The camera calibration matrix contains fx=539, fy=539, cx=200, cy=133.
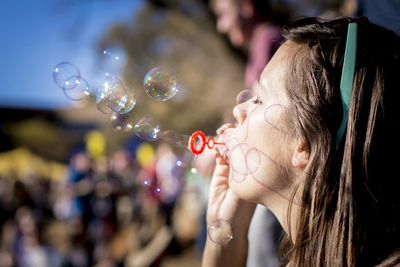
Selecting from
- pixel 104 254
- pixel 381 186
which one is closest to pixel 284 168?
pixel 381 186

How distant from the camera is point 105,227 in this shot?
287 inches

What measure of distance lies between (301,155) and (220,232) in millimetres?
432

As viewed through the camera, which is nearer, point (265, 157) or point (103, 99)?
point (265, 157)

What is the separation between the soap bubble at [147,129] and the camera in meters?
1.83

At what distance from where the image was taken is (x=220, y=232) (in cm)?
165

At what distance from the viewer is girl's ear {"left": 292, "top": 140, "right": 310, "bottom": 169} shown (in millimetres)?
1340

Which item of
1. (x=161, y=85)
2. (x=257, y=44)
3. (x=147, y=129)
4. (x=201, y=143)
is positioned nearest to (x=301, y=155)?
(x=201, y=143)

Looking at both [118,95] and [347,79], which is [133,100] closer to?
[118,95]

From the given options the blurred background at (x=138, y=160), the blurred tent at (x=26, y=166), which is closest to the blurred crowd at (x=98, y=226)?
the blurred background at (x=138, y=160)

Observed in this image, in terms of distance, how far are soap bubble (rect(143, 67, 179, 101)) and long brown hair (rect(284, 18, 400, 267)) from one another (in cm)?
69

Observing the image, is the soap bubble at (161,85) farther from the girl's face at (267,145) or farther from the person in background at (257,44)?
the girl's face at (267,145)

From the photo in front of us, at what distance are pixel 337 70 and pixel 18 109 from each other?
2346cm

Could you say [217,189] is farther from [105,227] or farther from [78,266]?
[105,227]

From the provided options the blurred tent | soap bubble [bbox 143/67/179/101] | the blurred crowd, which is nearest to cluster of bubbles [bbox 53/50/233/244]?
soap bubble [bbox 143/67/179/101]
